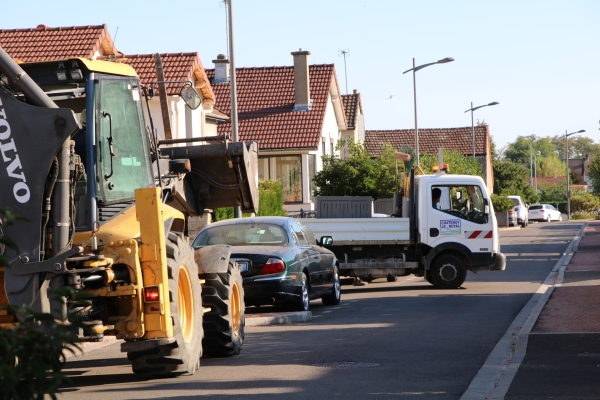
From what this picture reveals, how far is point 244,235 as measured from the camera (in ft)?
50.6

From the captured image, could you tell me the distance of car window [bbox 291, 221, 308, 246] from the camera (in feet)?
52.2

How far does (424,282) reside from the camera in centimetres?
2344

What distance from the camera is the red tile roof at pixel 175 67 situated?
30812mm

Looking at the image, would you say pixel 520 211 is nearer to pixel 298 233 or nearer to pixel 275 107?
pixel 275 107

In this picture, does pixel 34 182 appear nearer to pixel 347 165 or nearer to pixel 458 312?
pixel 458 312

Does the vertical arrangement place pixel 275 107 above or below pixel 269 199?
above

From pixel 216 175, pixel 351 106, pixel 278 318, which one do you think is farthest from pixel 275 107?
pixel 216 175

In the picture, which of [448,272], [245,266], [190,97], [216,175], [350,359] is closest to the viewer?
[190,97]

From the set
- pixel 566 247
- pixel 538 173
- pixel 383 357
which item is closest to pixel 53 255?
pixel 383 357

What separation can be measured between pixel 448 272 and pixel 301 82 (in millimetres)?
27004

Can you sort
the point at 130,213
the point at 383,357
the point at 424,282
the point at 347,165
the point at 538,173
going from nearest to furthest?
1. the point at 130,213
2. the point at 383,357
3. the point at 424,282
4. the point at 347,165
5. the point at 538,173

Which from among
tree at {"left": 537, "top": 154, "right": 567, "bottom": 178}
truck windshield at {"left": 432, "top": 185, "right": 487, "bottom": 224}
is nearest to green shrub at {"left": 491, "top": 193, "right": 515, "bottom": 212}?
truck windshield at {"left": 432, "top": 185, "right": 487, "bottom": 224}

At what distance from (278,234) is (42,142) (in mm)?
8569

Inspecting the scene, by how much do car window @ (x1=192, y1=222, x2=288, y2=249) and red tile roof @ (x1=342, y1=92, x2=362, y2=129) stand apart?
42.0 m
